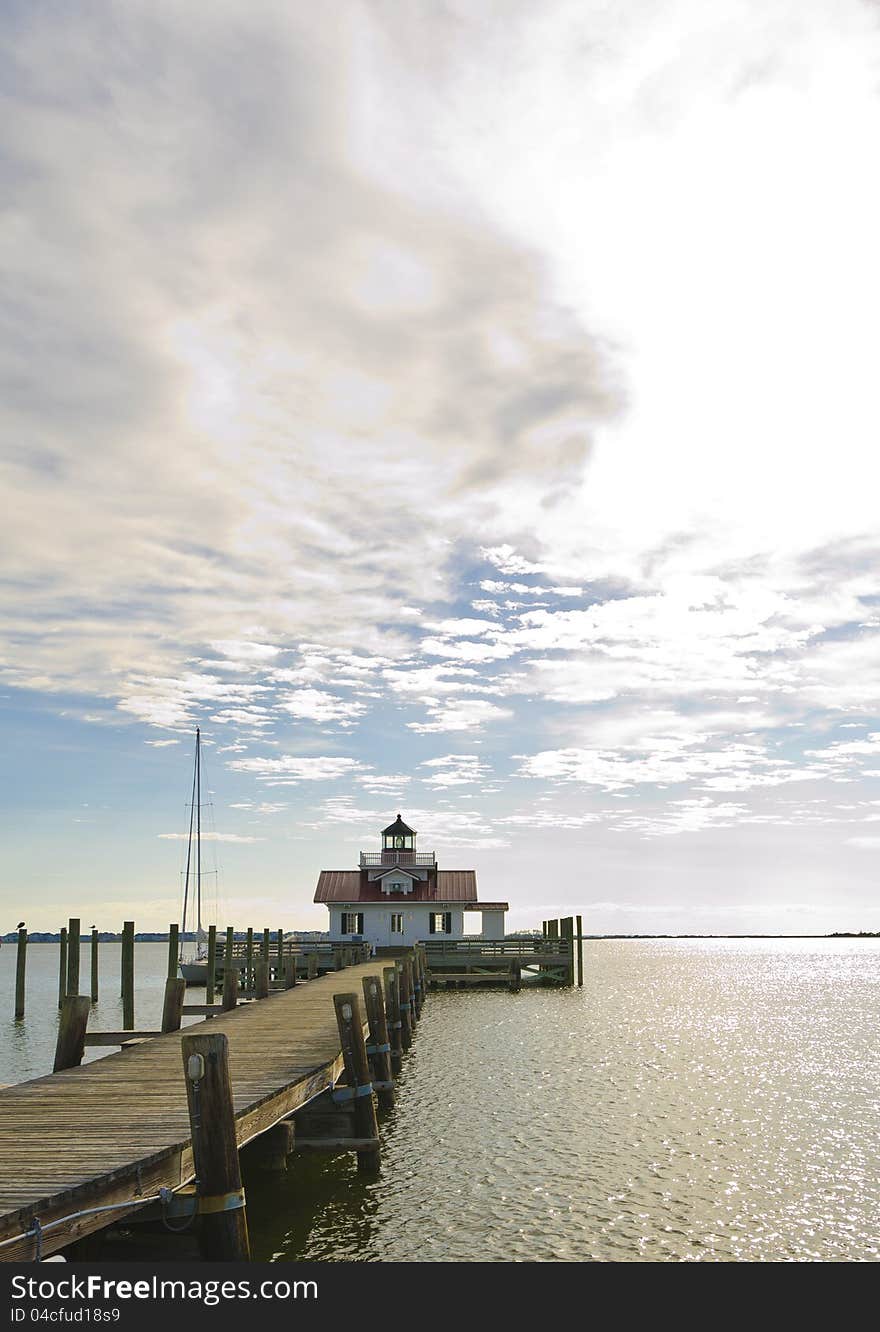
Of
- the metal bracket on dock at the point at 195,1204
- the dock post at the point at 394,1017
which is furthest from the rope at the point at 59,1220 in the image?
the dock post at the point at 394,1017

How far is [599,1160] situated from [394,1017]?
10.6m

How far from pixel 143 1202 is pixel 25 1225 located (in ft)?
5.09

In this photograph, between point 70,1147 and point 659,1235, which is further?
point 659,1235

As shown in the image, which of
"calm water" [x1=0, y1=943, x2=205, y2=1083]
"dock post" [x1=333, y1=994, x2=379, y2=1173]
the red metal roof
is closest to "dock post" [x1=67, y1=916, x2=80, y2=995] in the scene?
"calm water" [x1=0, y1=943, x2=205, y2=1083]

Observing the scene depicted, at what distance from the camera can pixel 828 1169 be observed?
17594mm

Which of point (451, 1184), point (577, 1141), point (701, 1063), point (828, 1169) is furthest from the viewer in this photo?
point (701, 1063)

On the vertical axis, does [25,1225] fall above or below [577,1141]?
above

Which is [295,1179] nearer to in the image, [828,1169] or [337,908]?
[828,1169]

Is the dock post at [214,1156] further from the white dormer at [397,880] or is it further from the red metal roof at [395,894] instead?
the white dormer at [397,880]

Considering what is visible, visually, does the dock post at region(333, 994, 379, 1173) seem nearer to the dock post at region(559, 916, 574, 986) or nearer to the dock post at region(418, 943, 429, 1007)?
the dock post at region(418, 943, 429, 1007)

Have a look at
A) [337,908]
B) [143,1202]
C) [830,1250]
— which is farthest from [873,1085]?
[337,908]

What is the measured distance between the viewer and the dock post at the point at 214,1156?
31.6 feet

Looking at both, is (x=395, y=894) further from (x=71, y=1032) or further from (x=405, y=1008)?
(x=71, y=1032)

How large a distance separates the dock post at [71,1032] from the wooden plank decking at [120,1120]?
62 centimetres
